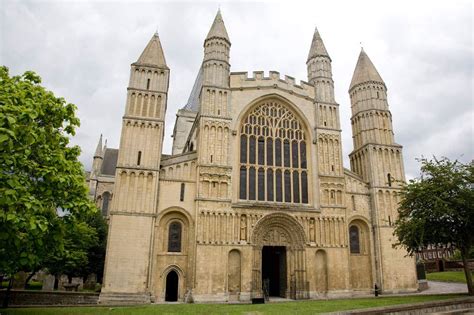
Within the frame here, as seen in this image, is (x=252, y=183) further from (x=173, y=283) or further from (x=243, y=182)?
(x=173, y=283)

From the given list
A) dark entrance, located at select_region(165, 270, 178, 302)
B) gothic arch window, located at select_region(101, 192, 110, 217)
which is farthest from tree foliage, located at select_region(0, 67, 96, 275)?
gothic arch window, located at select_region(101, 192, 110, 217)

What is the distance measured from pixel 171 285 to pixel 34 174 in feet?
52.3

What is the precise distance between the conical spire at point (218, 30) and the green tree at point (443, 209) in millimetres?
19498

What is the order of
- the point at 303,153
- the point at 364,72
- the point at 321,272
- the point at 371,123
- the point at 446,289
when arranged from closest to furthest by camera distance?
the point at 321,272, the point at 446,289, the point at 303,153, the point at 371,123, the point at 364,72

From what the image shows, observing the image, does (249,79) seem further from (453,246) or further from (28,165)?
(28,165)

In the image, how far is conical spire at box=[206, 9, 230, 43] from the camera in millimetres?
30922

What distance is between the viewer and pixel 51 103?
1258 cm

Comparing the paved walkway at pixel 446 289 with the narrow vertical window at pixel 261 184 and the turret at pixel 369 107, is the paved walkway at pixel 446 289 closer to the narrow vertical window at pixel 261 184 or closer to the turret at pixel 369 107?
the turret at pixel 369 107

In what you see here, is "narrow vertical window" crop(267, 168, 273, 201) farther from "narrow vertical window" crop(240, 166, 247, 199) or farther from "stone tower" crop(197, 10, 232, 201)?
"stone tower" crop(197, 10, 232, 201)

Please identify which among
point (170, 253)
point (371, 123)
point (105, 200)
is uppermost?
point (371, 123)

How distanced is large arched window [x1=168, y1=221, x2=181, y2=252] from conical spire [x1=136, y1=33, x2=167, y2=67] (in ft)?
43.2

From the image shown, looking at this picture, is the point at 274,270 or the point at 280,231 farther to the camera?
the point at 274,270

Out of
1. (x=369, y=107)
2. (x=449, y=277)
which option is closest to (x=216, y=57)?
(x=369, y=107)

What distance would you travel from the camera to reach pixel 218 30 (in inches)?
1232
